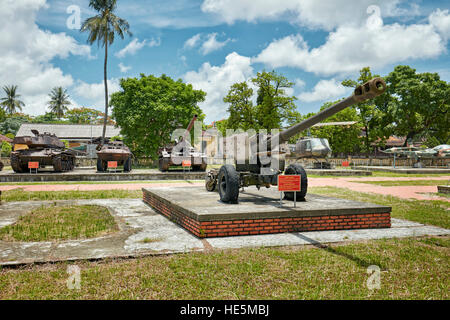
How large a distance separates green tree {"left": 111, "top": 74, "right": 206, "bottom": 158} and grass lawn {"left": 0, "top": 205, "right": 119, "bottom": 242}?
20.7 metres

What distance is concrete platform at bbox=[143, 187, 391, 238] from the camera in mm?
5012

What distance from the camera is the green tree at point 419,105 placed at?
35.2m

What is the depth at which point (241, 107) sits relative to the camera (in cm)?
3431

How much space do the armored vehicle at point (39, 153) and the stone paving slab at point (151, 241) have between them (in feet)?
38.5

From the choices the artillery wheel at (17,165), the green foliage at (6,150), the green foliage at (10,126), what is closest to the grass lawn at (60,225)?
the artillery wheel at (17,165)

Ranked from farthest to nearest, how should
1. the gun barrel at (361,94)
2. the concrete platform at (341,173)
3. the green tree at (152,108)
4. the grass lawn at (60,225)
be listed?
the green tree at (152,108) < the concrete platform at (341,173) < the grass lawn at (60,225) < the gun barrel at (361,94)

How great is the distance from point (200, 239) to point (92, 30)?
28909 millimetres

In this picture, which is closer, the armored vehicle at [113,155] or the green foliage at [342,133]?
the armored vehicle at [113,155]

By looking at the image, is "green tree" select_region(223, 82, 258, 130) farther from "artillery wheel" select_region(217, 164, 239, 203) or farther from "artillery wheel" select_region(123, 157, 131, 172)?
"artillery wheel" select_region(217, 164, 239, 203)

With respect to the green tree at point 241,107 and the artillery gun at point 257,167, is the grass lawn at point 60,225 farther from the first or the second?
the green tree at point 241,107

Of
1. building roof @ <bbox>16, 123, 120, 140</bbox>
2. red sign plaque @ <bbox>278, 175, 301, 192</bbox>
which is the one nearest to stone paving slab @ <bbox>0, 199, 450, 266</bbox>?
red sign plaque @ <bbox>278, 175, 301, 192</bbox>

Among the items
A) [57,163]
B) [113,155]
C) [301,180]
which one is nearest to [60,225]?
[301,180]
